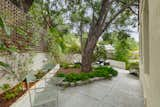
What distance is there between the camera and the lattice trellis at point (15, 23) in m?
3.25

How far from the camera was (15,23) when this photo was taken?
375 cm

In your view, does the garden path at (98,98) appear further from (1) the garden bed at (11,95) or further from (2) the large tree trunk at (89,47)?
(2) the large tree trunk at (89,47)

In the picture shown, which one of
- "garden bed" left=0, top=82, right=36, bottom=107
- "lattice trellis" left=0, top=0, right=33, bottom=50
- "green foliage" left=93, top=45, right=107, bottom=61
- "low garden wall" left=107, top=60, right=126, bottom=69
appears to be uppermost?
"lattice trellis" left=0, top=0, right=33, bottom=50

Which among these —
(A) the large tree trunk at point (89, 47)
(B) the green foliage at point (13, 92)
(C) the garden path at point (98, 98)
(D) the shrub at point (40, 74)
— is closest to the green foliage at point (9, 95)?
(B) the green foliage at point (13, 92)

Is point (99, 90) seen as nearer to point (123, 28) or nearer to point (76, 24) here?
point (123, 28)

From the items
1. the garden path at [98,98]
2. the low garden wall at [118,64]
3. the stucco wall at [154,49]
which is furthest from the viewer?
the low garden wall at [118,64]

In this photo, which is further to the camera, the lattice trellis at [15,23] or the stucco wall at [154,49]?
the lattice trellis at [15,23]

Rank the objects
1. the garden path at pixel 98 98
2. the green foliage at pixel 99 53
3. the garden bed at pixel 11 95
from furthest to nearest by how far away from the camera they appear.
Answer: the green foliage at pixel 99 53, the garden path at pixel 98 98, the garden bed at pixel 11 95

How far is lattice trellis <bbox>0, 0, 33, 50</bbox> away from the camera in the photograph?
3.25 meters

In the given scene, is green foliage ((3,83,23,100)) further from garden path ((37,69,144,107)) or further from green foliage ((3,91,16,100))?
garden path ((37,69,144,107))

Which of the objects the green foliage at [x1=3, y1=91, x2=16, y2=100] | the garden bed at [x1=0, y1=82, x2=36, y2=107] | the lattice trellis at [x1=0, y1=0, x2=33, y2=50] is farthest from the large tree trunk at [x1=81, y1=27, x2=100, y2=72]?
the green foliage at [x1=3, y1=91, x2=16, y2=100]

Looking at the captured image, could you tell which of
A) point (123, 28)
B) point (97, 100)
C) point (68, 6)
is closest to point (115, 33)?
point (123, 28)

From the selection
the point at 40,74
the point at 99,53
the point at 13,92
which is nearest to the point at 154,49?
the point at 13,92

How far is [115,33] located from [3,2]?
8645 millimetres
